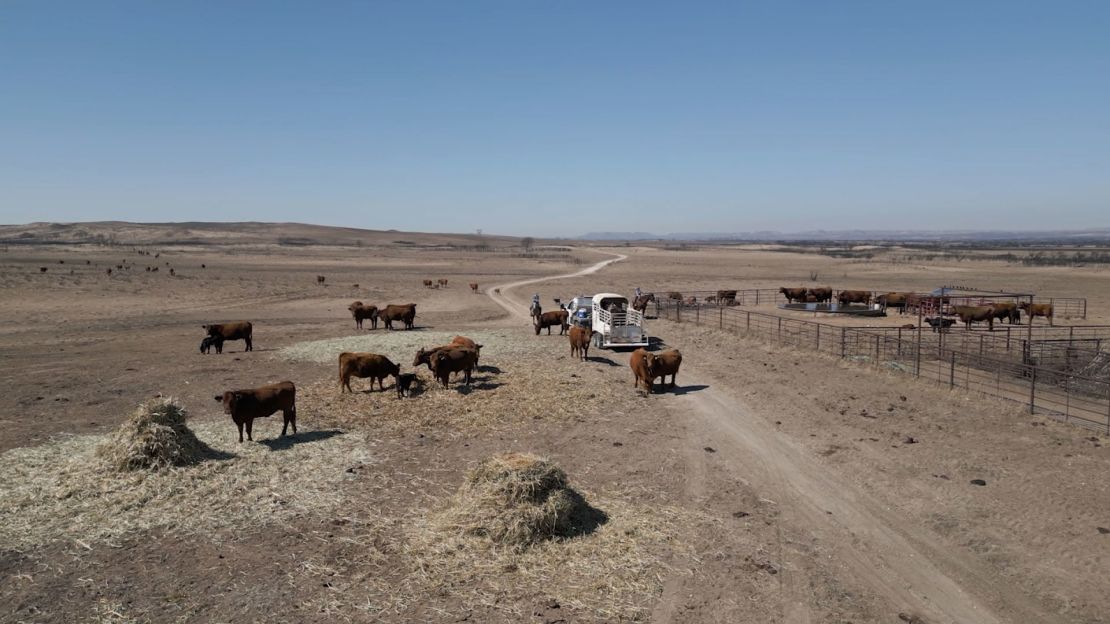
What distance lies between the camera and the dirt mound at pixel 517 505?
8.38 m

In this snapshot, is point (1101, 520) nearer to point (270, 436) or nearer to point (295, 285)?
point (270, 436)

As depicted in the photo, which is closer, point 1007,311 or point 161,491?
point 161,491

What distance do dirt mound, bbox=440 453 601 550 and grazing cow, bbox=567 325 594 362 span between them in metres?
11.7

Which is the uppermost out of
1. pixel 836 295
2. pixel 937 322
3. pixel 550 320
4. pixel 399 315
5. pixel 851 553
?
pixel 550 320

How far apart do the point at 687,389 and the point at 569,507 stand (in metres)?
9.22

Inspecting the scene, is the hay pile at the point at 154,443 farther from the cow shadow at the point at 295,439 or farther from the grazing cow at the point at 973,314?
the grazing cow at the point at 973,314

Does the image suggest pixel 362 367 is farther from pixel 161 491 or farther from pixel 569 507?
pixel 569 507

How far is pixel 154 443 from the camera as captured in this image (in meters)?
10.5

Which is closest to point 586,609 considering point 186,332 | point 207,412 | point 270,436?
point 270,436

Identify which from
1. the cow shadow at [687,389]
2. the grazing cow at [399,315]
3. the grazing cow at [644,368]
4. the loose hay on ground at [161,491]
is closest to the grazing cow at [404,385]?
the loose hay on ground at [161,491]

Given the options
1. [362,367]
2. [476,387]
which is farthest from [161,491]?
[476,387]

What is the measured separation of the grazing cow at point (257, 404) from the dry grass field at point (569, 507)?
1.47 feet

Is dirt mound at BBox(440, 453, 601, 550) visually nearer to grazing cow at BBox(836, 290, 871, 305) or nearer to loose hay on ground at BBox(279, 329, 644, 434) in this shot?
loose hay on ground at BBox(279, 329, 644, 434)

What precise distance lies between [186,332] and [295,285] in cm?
2443
